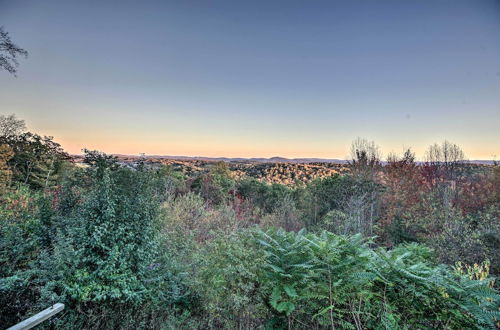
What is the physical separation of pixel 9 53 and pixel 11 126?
26.3ft

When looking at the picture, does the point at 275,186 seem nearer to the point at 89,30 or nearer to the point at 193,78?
the point at 193,78

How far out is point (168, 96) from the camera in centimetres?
999

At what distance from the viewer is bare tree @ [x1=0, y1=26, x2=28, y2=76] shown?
17.6 feet

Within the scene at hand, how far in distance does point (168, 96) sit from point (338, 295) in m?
9.79

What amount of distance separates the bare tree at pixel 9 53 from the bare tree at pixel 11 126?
7426mm

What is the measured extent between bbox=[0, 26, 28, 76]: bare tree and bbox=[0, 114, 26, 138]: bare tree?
743 cm

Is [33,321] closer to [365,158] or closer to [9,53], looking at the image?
[9,53]

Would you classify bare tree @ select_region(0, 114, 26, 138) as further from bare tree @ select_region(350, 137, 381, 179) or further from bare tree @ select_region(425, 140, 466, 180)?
bare tree @ select_region(425, 140, 466, 180)

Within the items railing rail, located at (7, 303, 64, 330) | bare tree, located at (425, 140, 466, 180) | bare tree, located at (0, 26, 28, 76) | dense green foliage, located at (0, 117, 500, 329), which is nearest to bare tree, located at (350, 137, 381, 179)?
bare tree, located at (425, 140, 466, 180)

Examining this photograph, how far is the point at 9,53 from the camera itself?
17.9 feet

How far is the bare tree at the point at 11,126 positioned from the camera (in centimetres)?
1084

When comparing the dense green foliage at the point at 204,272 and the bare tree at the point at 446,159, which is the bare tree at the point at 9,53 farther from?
the bare tree at the point at 446,159

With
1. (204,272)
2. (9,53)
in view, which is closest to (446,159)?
(204,272)

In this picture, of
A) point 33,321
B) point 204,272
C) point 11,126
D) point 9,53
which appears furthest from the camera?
point 11,126
